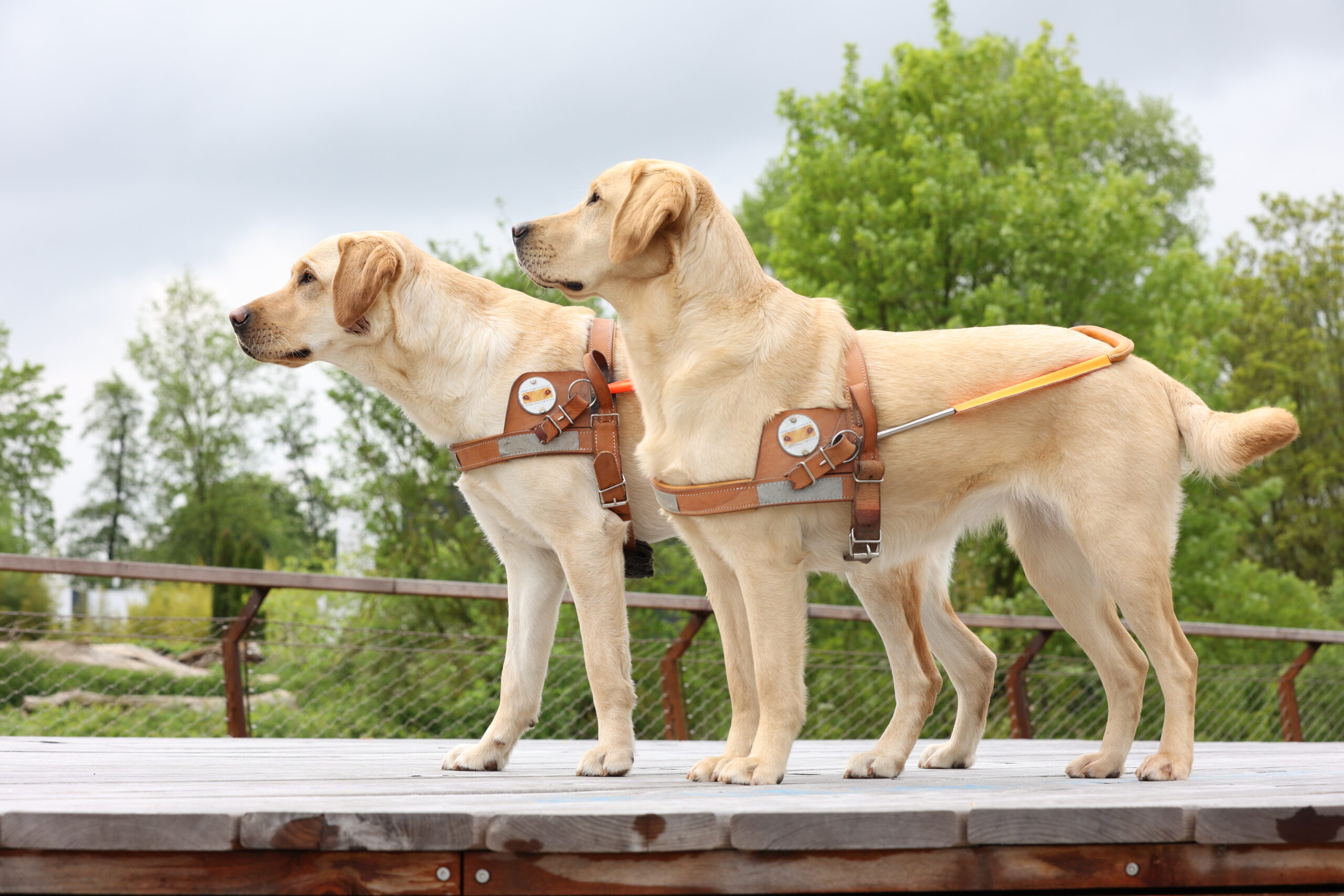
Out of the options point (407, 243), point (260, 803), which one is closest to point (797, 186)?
point (407, 243)

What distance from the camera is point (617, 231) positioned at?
3.47 metres

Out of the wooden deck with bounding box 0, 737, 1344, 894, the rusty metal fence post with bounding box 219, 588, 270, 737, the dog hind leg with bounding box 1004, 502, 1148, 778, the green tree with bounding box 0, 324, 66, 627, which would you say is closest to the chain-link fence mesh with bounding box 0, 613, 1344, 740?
the rusty metal fence post with bounding box 219, 588, 270, 737

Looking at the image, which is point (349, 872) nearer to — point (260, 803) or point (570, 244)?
point (260, 803)

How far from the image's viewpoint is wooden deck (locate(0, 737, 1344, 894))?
206 cm

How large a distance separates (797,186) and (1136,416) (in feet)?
53.5

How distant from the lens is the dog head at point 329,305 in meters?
4.03

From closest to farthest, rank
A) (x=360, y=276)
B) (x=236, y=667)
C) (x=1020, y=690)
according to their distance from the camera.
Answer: (x=360, y=276) → (x=236, y=667) → (x=1020, y=690)

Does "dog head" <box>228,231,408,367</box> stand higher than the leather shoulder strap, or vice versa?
"dog head" <box>228,231,408,367</box>

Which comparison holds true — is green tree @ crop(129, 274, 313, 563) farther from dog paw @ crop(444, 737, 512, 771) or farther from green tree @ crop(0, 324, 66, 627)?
dog paw @ crop(444, 737, 512, 771)

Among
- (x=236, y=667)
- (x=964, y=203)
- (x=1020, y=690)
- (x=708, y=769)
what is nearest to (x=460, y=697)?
(x=1020, y=690)

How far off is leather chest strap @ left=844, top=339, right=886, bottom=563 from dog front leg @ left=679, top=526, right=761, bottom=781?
0.44m

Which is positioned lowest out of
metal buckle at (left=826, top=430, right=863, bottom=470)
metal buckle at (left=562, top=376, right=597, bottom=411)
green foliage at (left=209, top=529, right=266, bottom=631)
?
green foliage at (left=209, top=529, right=266, bottom=631)

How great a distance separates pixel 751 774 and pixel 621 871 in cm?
103

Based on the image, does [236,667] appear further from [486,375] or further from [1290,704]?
[1290,704]
